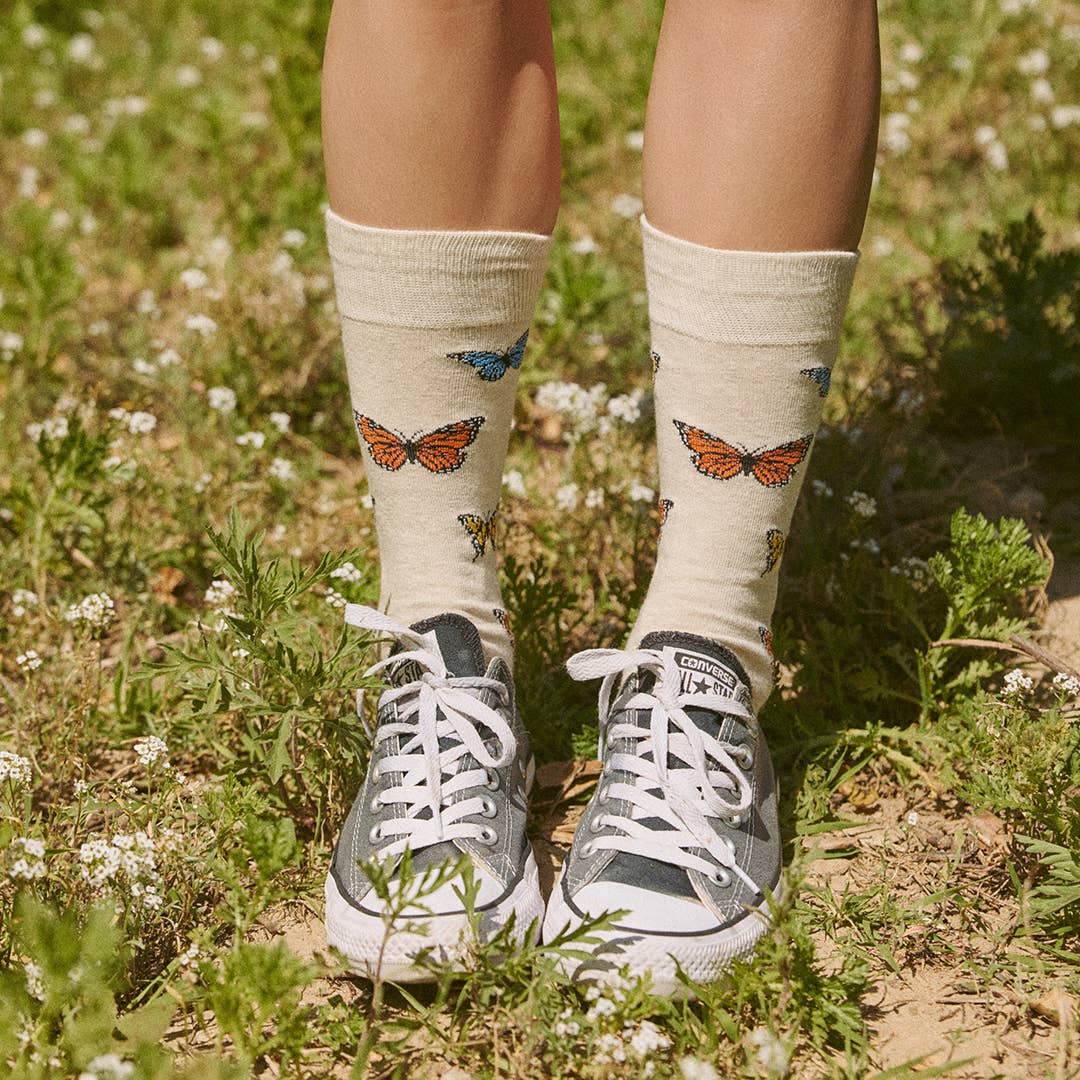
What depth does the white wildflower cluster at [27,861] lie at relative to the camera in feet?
4.94

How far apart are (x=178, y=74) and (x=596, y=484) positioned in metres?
3.03

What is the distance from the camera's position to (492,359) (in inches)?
69.3

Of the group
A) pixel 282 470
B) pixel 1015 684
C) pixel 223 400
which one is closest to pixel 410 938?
pixel 1015 684

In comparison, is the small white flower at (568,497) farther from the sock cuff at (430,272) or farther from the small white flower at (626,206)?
the small white flower at (626,206)

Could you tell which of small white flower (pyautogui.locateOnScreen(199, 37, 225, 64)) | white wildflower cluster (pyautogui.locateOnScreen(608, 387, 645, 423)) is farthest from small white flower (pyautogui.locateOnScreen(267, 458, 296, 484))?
small white flower (pyautogui.locateOnScreen(199, 37, 225, 64))

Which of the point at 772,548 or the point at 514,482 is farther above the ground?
the point at 772,548

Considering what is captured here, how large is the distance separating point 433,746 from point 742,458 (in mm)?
616

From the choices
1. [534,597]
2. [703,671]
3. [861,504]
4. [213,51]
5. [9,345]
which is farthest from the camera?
[213,51]

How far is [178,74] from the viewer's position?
452 centimetres

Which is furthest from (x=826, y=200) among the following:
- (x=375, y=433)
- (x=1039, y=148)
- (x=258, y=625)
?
(x=1039, y=148)

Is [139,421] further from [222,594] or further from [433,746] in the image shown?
[433,746]

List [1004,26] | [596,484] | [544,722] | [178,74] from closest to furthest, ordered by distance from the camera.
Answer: [544,722], [596,484], [1004,26], [178,74]

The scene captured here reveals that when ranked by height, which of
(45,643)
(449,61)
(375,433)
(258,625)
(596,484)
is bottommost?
(45,643)

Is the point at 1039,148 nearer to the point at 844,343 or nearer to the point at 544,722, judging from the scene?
the point at 844,343
